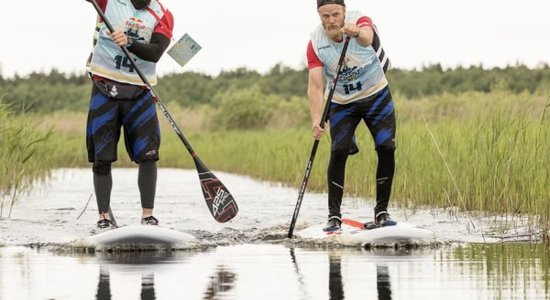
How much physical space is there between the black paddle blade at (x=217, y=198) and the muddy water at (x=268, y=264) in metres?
0.18

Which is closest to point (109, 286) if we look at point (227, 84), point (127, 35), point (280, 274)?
point (280, 274)

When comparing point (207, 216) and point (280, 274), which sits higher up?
point (207, 216)

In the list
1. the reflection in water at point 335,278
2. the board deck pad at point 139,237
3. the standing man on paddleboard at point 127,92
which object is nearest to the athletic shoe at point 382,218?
the reflection in water at point 335,278

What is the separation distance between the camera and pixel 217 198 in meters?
10.1

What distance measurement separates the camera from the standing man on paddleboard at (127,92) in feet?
31.1

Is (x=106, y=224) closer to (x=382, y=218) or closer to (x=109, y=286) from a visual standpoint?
(x=382, y=218)

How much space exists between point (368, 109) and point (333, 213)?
0.86 meters

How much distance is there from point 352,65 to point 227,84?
59.3m

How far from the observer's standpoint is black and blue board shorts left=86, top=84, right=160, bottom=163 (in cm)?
955

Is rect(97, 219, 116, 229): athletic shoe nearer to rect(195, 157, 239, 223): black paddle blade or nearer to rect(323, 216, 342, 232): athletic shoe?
rect(195, 157, 239, 223): black paddle blade

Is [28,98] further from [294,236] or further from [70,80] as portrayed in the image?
[294,236]

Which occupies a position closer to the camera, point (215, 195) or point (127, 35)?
point (127, 35)

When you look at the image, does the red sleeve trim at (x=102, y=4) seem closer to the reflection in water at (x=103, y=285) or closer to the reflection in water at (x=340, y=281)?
the reflection in water at (x=103, y=285)

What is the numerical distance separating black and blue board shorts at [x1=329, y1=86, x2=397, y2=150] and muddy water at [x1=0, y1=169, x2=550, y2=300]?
0.89 meters
